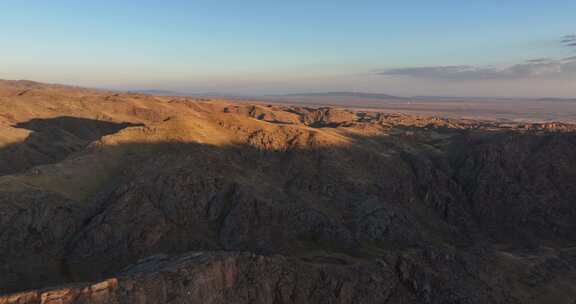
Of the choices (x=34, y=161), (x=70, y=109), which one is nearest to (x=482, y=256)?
(x=34, y=161)

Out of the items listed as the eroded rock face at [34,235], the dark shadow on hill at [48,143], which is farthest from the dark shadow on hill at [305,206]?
the dark shadow on hill at [48,143]

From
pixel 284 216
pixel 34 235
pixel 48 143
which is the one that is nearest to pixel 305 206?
pixel 284 216

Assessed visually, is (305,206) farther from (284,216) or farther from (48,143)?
(48,143)

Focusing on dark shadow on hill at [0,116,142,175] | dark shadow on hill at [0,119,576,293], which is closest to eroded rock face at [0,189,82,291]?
dark shadow on hill at [0,119,576,293]

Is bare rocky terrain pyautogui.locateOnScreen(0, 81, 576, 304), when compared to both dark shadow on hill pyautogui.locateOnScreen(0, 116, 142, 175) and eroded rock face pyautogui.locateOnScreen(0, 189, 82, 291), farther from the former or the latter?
dark shadow on hill pyautogui.locateOnScreen(0, 116, 142, 175)

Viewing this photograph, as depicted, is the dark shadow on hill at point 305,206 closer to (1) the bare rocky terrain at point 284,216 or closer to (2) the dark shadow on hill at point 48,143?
(1) the bare rocky terrain at point 284,216

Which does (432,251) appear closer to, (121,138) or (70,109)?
(121,138)
